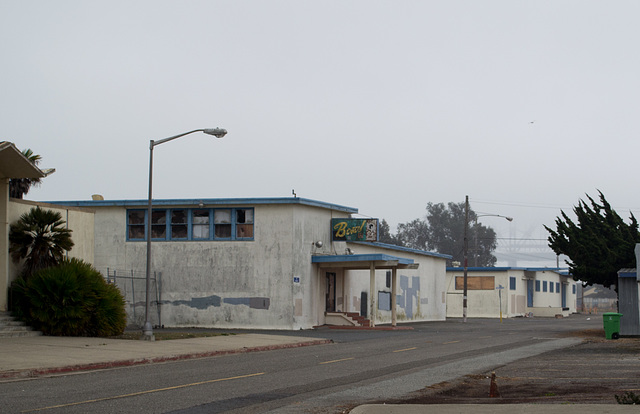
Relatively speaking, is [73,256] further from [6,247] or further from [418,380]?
[418,380]

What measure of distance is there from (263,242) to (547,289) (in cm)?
4783

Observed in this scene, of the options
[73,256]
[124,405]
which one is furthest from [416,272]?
[124,405]

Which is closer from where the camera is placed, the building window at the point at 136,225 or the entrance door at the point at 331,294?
the building window at the point at 136,225

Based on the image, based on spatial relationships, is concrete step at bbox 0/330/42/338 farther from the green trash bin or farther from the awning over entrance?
the green trash bin

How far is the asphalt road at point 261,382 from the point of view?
466 inches

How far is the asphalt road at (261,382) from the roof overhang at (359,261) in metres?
13.5

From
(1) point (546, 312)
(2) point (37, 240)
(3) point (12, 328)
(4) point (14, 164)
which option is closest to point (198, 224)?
(2) point (37, 240)

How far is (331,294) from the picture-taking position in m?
41.7

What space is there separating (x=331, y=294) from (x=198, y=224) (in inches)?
321

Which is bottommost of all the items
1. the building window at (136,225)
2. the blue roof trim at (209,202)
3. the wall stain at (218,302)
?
the wall stain at (218,302)

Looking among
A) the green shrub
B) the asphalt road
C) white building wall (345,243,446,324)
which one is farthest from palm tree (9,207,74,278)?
white building wall (345,243,446,324)

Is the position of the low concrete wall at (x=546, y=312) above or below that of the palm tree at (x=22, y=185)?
below

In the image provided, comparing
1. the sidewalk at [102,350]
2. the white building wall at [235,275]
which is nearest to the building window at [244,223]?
the white building wall at [235,275]

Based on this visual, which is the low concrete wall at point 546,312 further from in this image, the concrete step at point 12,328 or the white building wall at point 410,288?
the concrete step at point 12,328
